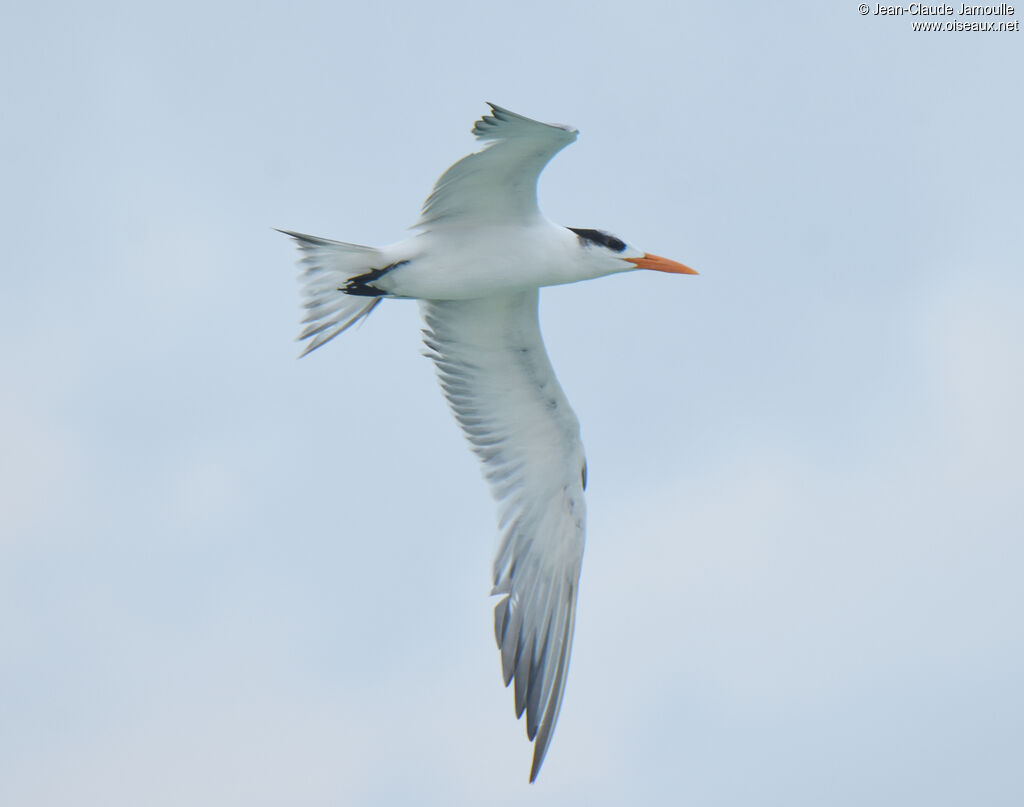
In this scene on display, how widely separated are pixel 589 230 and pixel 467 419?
5.56 feet

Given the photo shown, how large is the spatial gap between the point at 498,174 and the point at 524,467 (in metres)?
2.43

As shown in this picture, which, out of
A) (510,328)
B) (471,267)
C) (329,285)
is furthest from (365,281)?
(510,328)

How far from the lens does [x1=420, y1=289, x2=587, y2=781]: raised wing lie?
9.13m

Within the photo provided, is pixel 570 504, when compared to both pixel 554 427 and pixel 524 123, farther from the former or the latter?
pixel 524 123

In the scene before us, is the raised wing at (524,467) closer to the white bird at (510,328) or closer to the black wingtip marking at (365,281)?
the white bird at (510,328)

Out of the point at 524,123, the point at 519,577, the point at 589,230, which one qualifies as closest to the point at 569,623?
the point at 519,577

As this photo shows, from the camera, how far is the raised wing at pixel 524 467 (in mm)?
9133

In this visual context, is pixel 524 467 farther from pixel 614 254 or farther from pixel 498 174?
pixel 498 174

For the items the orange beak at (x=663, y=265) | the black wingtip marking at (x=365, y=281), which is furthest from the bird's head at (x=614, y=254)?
the black wingtip marking at (x=365, y=281)

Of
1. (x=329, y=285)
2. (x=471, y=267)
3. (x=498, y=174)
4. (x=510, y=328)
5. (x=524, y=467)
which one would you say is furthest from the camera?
(x=524, y=467)

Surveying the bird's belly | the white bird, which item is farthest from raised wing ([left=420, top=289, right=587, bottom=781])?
the bird's belly

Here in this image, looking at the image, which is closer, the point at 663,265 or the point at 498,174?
the point at 498,174

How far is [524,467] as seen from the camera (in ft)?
31.7

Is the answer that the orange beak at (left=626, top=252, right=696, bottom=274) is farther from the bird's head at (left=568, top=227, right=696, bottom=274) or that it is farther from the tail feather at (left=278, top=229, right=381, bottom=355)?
the tail feather at (left=278, top=229, right=381, bottom=355)
